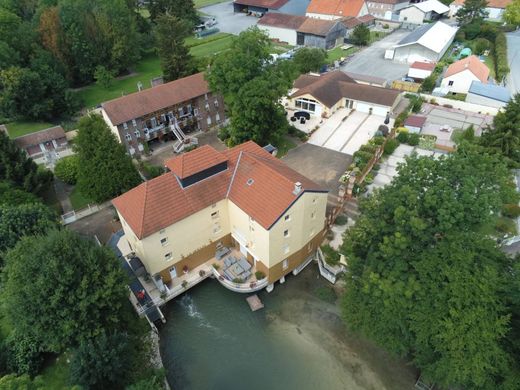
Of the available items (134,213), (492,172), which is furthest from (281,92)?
(492,172)

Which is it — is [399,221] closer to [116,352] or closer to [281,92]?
[116,352]

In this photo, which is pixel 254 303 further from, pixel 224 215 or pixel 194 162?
pixel 194 162

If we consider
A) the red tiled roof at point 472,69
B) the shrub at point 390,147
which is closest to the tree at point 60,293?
the shrub at point 390,147

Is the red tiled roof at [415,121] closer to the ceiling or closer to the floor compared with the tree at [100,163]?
closer to the floor

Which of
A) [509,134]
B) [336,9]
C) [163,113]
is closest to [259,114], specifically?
[163,113]

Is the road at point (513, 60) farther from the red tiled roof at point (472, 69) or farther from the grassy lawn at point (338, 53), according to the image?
the grassy lawn at point (338, 53)
